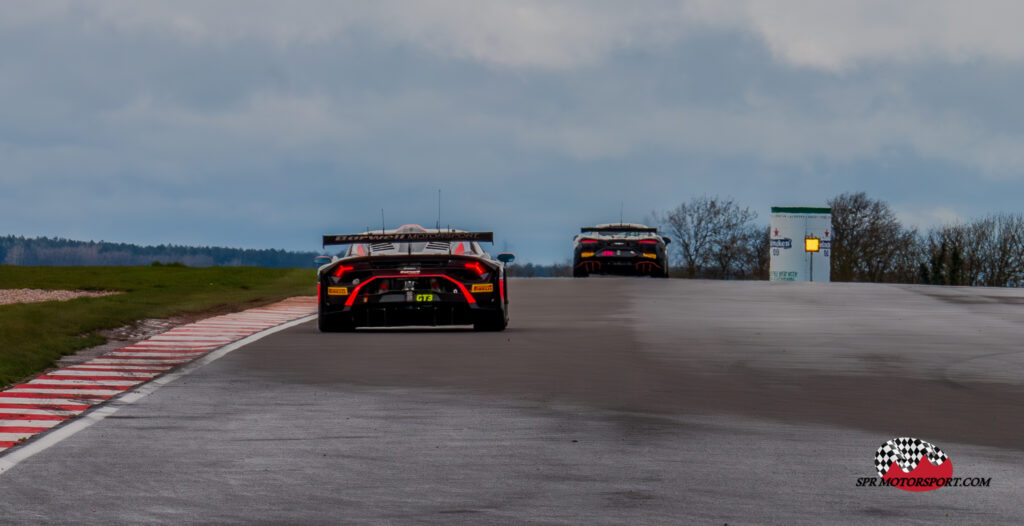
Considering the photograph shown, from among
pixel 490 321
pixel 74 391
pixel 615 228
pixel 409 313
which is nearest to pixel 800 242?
pixel 615 228

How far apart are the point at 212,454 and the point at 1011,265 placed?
82594 millimetres

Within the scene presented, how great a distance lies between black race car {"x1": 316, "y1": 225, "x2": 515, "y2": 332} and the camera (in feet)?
50.1

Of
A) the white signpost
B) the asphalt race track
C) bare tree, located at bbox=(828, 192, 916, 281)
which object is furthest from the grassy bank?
bare tree, located at bbox=(828, 192, 916, 281)

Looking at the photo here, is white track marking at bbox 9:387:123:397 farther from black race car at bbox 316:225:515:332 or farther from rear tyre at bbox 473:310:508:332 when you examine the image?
rear tyre at bbox 473:310:508:332

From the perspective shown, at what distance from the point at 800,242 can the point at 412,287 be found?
1708 inches

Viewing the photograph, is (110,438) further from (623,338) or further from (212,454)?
(623,338)

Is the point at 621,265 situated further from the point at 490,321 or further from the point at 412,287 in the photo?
the point at 412,287

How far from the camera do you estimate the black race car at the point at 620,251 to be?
29.4m

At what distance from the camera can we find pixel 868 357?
1338 centimetres

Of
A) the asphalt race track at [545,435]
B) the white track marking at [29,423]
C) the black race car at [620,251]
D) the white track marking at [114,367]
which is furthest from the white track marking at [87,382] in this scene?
the black race car at [620,251]

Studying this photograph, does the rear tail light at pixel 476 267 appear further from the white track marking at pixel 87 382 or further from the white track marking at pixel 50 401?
the white track marking at pixel 50 401

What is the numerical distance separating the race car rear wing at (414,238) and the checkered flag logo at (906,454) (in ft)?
29.0

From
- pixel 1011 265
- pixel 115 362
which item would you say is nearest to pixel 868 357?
pixel 115 362

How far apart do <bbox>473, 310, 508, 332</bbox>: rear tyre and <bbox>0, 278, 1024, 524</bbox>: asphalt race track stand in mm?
260
